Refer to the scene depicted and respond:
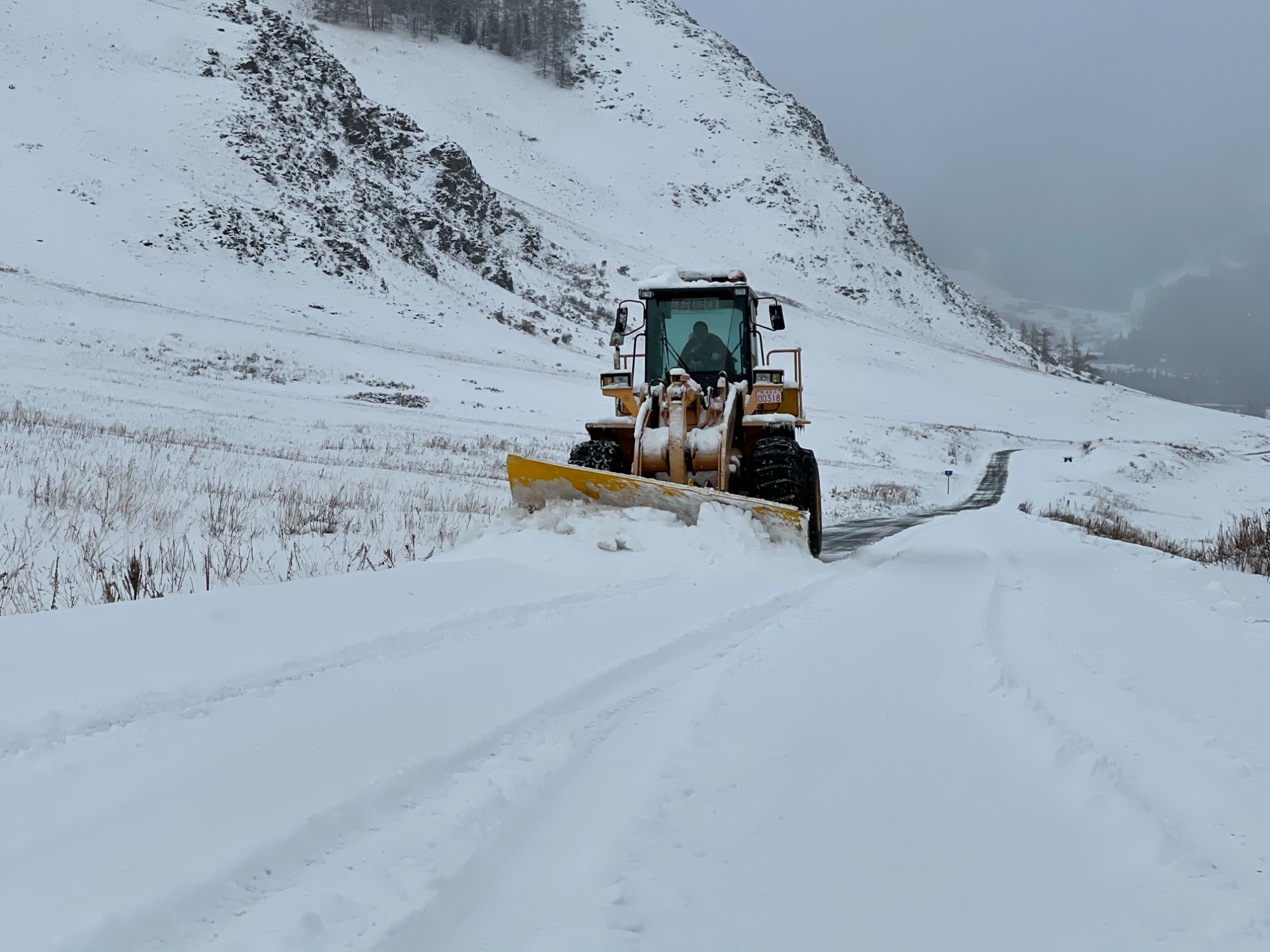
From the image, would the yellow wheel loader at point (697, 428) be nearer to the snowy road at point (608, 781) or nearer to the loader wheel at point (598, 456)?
the loader wheel at point (598, 456)

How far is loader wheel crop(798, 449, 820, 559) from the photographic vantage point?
7.75 meters

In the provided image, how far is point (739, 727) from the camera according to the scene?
274cm

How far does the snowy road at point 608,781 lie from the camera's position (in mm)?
1587

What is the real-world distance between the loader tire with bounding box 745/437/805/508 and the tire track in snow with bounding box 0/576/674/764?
12.5 feet

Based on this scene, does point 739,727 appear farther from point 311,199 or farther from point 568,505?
point 311,199

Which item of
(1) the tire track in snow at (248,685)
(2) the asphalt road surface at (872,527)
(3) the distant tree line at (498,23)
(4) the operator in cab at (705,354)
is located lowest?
(2) the asphalt road surface at (872,527)

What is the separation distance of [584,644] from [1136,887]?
7.44ft

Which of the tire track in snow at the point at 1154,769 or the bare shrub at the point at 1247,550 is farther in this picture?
the bare shrub at the point at 1247,550

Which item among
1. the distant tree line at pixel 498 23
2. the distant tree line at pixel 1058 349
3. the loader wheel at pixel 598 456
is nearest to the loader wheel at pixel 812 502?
the loader wheel at pixel 598 456

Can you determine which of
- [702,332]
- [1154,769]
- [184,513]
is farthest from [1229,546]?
[184,513]

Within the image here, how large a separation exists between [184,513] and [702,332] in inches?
214

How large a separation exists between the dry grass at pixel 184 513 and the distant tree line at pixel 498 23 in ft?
354

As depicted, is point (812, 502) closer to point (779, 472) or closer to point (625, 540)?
point (779, 472)

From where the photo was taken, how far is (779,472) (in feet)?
25.3
